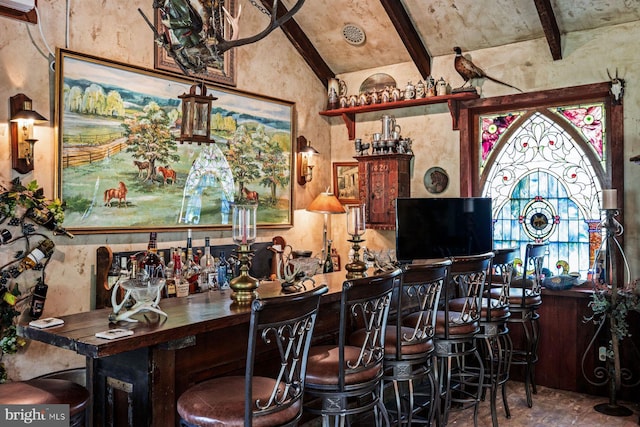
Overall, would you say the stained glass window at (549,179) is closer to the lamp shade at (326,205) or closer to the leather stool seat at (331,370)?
the lamp shade at (326,205)

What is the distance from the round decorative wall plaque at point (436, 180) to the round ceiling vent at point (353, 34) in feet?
5.11

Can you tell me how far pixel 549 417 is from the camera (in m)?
3.93

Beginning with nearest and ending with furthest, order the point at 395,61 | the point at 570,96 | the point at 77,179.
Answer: the point at 77,179
the point at 570,96
the point at 395,61

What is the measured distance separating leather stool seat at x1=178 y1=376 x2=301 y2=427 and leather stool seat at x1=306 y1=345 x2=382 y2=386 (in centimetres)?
24

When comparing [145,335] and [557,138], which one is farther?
[557,138]

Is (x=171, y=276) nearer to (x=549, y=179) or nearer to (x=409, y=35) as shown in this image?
(x=409, y=35)

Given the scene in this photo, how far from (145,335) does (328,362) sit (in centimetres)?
86

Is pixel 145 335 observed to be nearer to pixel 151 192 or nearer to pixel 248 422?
pixel 248 422

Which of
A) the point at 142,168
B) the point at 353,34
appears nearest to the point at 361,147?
the point at 353,34

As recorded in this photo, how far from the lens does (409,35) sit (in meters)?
5.09

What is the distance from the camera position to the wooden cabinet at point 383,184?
17.7 feet

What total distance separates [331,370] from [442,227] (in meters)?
2.56

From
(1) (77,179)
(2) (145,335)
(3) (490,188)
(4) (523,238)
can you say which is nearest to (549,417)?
(4) (523,238)

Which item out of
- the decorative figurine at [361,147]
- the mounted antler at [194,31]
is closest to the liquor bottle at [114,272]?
the mounted antler at [194,31]
